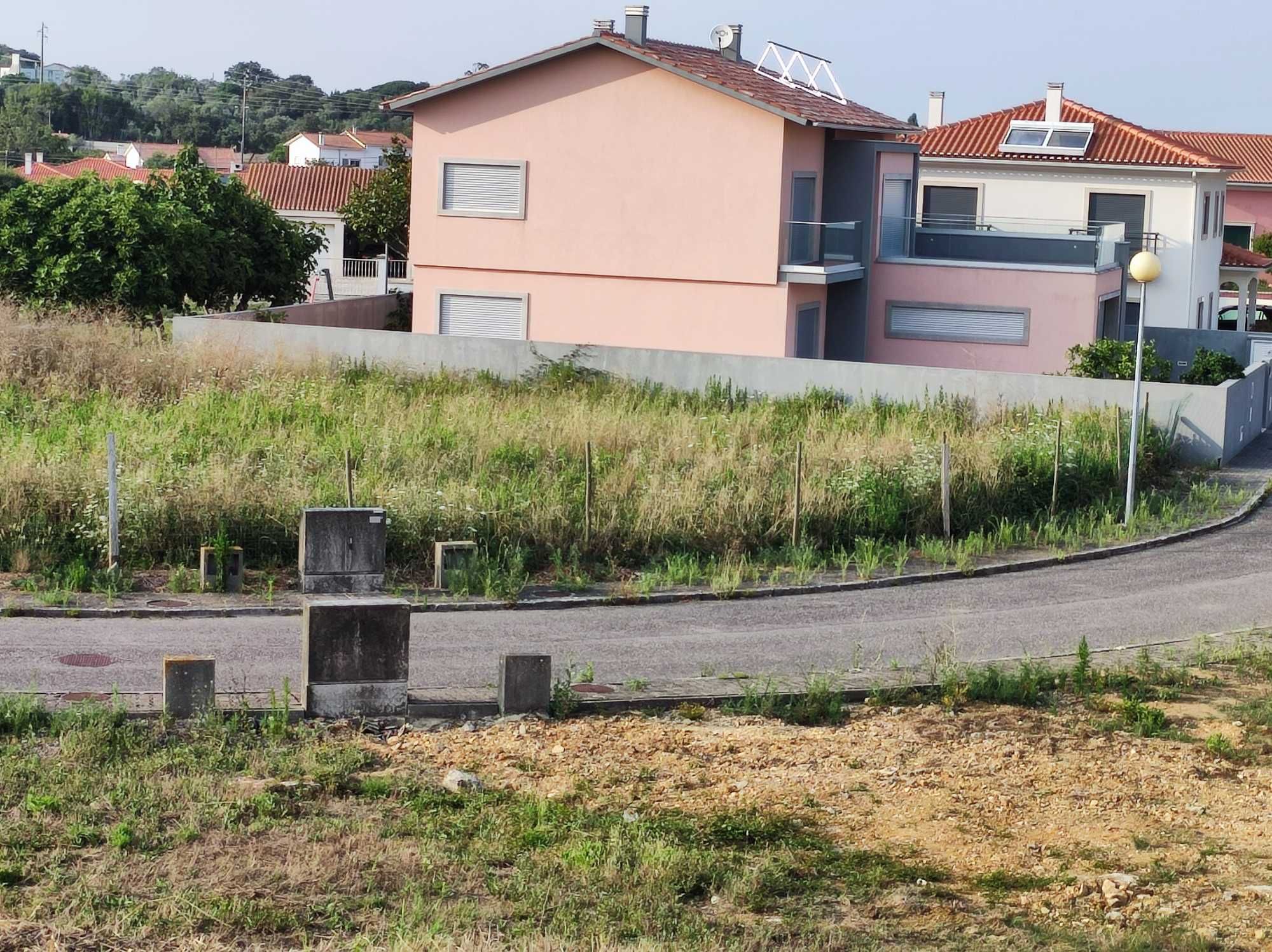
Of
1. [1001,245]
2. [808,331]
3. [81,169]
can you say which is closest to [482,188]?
[808,331]

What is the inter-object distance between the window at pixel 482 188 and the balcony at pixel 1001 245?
7.61 meters

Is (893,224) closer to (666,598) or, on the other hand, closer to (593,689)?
(666,598)

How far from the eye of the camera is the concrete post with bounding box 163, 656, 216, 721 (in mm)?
10992

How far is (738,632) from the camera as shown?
14.9 m

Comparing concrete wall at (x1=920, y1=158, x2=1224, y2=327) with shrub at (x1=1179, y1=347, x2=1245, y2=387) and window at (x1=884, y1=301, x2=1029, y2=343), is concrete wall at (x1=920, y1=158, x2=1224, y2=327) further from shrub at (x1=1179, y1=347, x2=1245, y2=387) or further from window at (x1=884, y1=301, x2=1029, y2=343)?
shrub at (x1=1179, y1=347, x2=1245, y2=387)

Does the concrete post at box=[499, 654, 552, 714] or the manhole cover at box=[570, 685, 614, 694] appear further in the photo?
the manhole cover at box=[570, 685, 614, 694]

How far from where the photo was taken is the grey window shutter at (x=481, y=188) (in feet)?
106

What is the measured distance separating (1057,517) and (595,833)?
40.4 feet

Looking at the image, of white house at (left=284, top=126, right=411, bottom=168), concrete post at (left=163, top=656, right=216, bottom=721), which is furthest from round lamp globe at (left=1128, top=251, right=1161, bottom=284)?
white house at (left=284, top=126, right=411, bottom=168)

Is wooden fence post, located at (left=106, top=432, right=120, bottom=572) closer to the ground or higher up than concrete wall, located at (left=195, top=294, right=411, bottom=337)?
closer to the ground

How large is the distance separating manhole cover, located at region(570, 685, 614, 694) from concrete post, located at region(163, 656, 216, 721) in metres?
2.71

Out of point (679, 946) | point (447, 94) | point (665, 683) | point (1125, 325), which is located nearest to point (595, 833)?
point (679, 946)

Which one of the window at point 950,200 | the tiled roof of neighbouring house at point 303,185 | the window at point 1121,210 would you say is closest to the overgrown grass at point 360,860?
the window at point 1121,210

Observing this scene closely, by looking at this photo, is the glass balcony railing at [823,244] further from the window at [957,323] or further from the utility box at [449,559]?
the utility box at [449,559]
